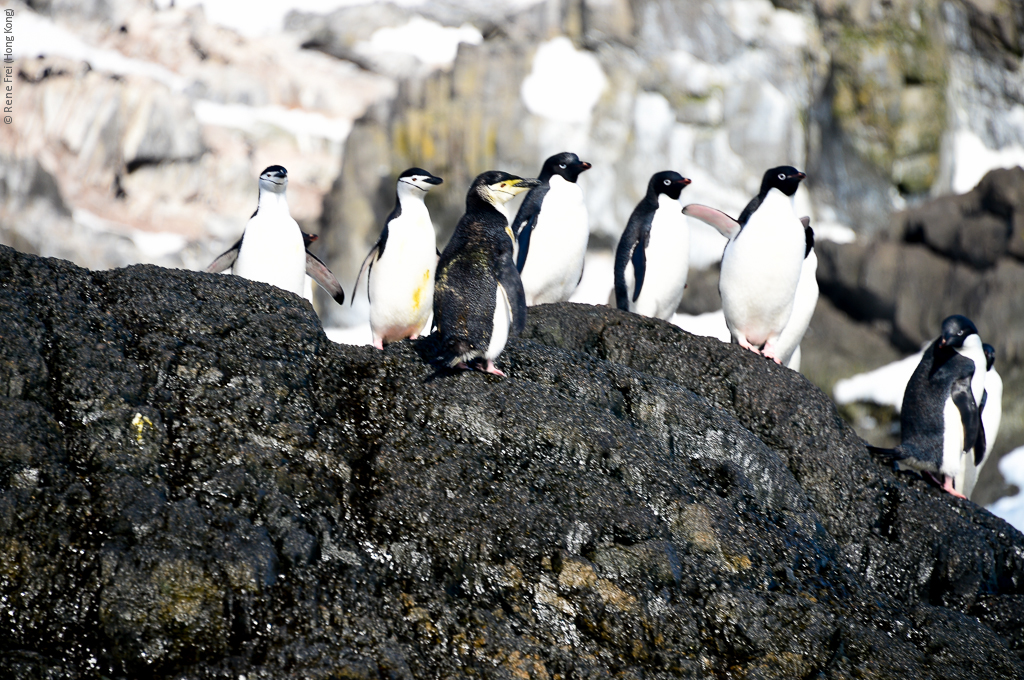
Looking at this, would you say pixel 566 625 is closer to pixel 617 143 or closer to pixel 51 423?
pixel 51 423

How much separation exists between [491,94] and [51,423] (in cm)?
1702

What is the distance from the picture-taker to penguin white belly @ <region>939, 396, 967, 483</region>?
5.54 metres

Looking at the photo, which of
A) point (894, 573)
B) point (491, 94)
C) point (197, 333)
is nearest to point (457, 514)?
point (197, 333)

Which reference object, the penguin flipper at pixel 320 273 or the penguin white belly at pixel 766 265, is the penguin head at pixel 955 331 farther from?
the penguin flipper at pixel 320 273

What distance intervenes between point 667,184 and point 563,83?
1345 centimetres

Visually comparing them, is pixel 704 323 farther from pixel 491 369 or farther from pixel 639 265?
pixel 491 369

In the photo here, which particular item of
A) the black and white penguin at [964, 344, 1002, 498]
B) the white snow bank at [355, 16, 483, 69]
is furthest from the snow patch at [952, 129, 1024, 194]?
the black and white penguin at [964, 344, 1002, 498]

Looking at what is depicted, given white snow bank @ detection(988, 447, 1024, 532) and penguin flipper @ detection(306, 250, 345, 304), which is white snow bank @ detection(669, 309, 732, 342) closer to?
white snow bank @ detection(988, 447, 1024, 532)

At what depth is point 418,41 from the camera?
23875mm

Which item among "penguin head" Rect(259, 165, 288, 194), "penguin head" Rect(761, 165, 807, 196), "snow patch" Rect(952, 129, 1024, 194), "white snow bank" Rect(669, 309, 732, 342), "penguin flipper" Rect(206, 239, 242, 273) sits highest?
"snow patch" Rect(952, 129, 1024, 194)

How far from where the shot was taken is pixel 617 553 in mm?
3338

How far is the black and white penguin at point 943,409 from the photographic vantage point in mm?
5480

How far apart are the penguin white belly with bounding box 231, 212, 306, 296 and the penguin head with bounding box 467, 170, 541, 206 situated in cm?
189

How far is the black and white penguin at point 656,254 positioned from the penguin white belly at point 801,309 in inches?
32.9
